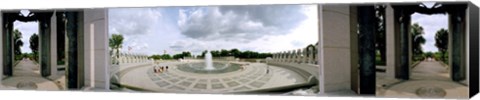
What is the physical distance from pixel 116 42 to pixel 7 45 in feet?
9.54

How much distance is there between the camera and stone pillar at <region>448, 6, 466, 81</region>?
9703 mm

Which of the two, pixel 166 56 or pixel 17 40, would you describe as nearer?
pixel 166 56

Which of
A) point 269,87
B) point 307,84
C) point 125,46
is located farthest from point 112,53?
point 307,84

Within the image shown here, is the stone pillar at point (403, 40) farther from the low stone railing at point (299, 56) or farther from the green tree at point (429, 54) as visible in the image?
the low stone railing at point (299, 56)

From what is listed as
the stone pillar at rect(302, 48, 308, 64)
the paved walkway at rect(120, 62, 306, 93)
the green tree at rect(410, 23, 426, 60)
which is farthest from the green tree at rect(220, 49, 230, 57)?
the green tree at rect(410, 23, 426, 60)

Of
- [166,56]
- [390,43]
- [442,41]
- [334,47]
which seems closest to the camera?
[442,41]

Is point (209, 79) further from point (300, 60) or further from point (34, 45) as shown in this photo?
point (34, 45)

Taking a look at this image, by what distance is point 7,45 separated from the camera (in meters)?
12.6

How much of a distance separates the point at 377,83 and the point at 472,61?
1700 millimetres

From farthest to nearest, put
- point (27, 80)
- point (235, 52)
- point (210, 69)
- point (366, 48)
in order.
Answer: point (27, 80) < point (210, 69) < point (235, 52) < point (366, 48)

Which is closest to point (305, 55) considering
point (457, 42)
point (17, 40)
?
point (457, 42)

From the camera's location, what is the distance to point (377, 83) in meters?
10.3

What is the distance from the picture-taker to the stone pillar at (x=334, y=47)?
10.4 metres

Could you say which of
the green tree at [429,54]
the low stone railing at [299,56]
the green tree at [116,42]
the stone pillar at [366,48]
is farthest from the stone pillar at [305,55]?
the green tree at [116,42]
